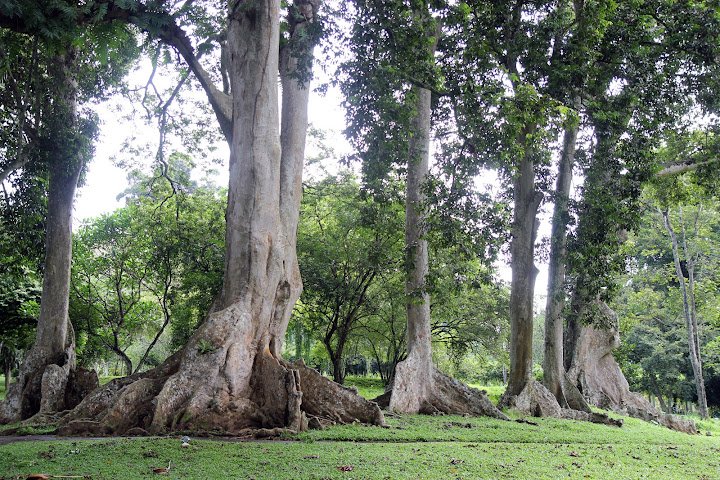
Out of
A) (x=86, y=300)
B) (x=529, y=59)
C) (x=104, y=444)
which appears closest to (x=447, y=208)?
(x=529, y=59)

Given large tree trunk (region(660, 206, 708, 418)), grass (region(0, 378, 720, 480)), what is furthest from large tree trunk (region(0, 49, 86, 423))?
large tree trunk (region(660, 206, 708, 418))

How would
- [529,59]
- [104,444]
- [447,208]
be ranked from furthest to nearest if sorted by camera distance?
[529,59] < [447,208] < [104,444]

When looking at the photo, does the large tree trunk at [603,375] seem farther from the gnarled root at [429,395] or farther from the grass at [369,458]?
the grass at [369,458]

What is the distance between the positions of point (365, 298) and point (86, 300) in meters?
9.36

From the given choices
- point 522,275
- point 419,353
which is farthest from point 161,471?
point 522,275

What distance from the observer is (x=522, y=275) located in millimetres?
13492

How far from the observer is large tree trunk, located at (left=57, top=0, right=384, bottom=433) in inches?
281

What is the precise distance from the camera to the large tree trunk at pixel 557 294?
44.5 feet

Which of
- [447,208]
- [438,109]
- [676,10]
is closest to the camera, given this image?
[447,208]

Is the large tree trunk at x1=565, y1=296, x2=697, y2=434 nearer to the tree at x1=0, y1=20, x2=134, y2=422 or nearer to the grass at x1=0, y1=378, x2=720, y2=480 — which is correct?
the grass at x1=0, y1=378, x2=720, y2=480

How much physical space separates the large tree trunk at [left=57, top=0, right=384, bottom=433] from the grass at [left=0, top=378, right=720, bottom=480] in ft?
2.48

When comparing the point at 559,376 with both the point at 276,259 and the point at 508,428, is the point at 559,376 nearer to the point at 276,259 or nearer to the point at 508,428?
the point at 508,428

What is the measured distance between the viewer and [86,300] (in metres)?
17.8

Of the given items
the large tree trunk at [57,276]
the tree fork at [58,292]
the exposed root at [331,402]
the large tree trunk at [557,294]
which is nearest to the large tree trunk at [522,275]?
the large tree trunk at [557,294]
